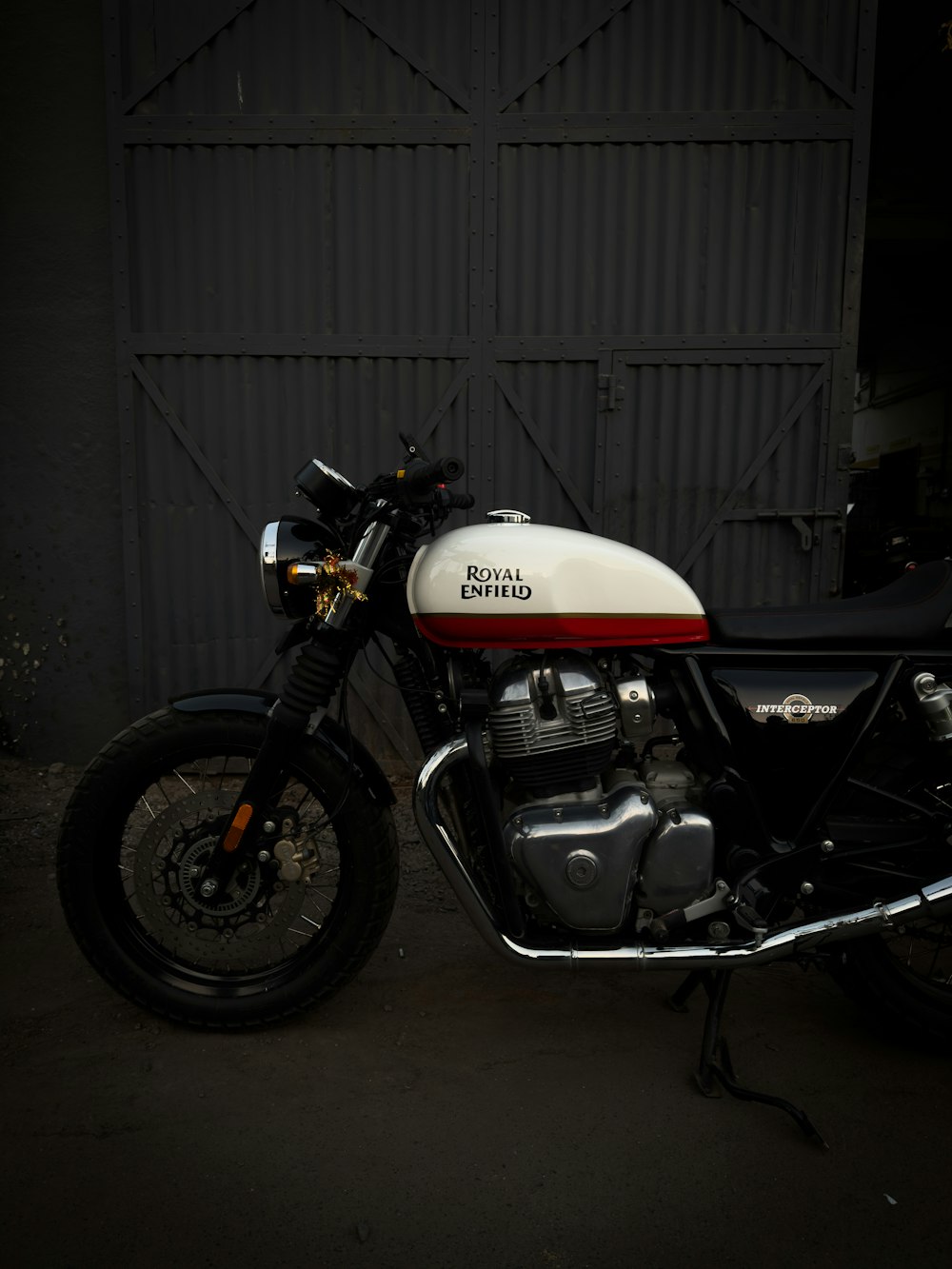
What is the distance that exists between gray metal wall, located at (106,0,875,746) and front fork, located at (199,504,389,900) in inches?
86.3

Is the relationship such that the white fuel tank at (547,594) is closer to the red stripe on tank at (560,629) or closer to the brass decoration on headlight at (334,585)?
the red stripe on tank at (560,629)

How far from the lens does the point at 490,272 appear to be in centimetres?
429

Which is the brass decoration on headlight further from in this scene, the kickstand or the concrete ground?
the kickstand

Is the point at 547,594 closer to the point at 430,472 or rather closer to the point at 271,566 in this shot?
the point at 430,472

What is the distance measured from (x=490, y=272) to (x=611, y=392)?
0.84 metres

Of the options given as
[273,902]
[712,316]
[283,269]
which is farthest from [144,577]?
[712,316]

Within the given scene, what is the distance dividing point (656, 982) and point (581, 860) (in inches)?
34.2

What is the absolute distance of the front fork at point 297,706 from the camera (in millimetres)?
2227

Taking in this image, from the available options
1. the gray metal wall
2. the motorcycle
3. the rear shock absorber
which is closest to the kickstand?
the motorcycle

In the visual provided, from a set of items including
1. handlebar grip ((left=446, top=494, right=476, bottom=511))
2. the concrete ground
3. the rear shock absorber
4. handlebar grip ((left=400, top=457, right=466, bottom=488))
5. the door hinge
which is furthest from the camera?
the door hinge

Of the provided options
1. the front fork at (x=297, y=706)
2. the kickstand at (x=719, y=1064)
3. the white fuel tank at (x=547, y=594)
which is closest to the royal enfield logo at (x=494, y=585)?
the white fuel tank at (x=547, y=594)

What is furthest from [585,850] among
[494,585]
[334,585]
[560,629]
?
[334,585]

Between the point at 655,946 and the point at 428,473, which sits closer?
the point at 428,473

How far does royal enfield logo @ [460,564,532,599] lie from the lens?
6.71ft
